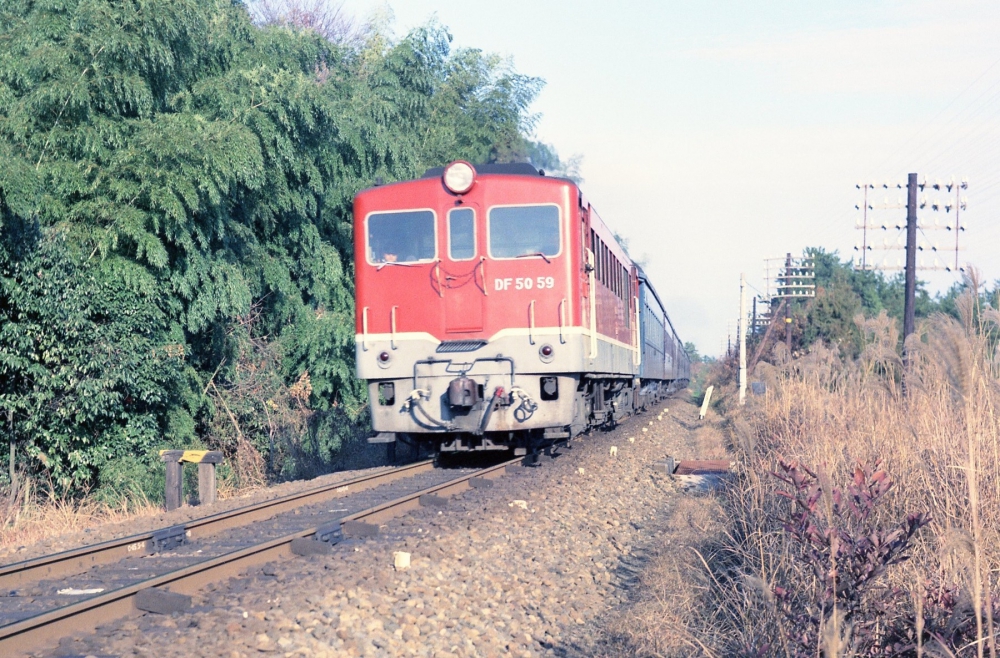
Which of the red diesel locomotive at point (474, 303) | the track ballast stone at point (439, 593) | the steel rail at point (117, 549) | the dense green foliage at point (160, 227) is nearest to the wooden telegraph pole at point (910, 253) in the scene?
the dense green foliage at point (160, 227)

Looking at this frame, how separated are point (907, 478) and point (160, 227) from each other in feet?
29.7

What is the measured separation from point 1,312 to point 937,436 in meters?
9.48

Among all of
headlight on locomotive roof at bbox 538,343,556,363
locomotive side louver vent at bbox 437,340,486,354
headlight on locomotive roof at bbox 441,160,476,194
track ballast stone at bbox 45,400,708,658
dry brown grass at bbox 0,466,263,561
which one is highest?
headlight on locomotive roof at bbox 441,160,476,194

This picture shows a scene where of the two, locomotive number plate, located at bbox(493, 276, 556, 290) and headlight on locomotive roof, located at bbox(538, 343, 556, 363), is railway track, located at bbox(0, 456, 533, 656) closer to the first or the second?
headlight on locomotive roof, located at bbox(538, 343, 556, 363)

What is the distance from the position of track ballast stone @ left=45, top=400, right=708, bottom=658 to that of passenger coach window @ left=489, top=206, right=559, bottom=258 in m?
2.83

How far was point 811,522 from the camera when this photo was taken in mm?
3896

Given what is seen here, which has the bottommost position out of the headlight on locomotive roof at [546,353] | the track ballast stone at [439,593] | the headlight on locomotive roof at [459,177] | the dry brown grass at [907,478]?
the track ballast stone at [439,593]

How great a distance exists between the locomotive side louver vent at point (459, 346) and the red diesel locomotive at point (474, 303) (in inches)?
0.4

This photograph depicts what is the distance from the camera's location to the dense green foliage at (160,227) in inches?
419

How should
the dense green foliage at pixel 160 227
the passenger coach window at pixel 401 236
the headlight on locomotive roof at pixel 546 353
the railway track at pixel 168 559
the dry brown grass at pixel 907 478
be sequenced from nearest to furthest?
the dry brown grass at pixel 907 478
the railway track at pixel 168 559
the headlight on locomotive roof at pixel 546 353
the passenger coach window at pixel 401 236
the dense green foliage at pixel 160 227

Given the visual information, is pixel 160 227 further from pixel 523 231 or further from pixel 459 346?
pixel 523 231

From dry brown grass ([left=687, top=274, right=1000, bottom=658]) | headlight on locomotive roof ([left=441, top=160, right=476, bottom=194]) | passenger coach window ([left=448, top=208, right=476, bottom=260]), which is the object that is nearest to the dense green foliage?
headlight on locomotive roof ([left=441, top=160, right=476, bottom=194])

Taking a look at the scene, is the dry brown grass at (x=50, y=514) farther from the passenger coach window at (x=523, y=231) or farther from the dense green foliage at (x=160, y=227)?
the passenger coach window at (x=523, y=231)

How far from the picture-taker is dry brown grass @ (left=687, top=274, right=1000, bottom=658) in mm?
3418
